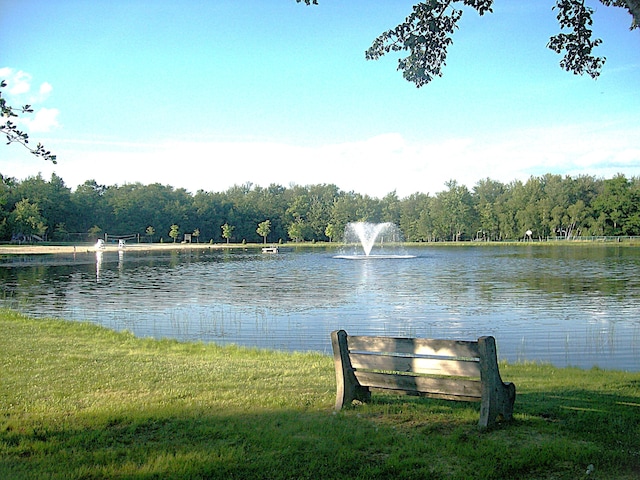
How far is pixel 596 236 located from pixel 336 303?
89410 millimetres

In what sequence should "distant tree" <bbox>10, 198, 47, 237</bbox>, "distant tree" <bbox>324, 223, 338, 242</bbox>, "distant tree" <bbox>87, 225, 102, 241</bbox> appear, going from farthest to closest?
"distant tree" <bbox>324, 223, 338, 242</bbox>, "distant tree" <bbox>87, 225, 102, 241</bbox>, "distant tree" <bbox>10, 198, 47, 237</bbox>

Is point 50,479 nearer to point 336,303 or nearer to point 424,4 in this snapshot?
point 424,4

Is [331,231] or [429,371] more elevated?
[331,231]

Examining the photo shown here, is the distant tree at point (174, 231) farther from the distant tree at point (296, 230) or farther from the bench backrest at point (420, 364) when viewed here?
the bench backrest at point (420, 364)

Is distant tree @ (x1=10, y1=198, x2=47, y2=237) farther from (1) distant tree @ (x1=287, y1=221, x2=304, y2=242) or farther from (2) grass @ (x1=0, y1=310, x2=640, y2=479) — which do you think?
(2) grass @ (x1=0, y1=310, x2=640, y2=479)

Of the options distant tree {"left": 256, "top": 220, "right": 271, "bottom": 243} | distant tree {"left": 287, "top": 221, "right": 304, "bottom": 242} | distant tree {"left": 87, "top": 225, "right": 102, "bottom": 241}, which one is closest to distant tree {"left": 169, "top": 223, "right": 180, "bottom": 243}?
distant tree {"left": 87, "top": 225, "right": 102, "bottom": 241}

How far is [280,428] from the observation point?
5441 mm

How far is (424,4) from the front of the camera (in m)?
8.13

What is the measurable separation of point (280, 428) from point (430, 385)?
1.52 meters

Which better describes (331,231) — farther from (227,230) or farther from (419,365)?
(419,365)

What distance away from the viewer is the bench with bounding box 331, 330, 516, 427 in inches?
210

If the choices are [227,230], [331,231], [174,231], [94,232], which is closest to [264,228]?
[227,230]

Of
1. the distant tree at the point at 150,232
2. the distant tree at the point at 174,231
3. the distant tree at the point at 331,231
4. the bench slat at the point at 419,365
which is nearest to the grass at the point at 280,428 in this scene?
the bench slat at the point at 419,365

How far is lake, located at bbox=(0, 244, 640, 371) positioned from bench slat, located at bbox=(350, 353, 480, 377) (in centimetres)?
665
